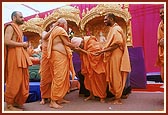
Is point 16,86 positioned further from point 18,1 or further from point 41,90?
point 18,1

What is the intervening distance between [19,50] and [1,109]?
610mm

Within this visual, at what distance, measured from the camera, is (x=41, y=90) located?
3.07 m

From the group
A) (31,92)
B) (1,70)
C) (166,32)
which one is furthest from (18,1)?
(166,32)

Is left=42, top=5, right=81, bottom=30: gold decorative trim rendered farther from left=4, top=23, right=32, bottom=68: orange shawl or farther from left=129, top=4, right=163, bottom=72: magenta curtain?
left=4, top=23, right=32, bottom=68: orange shawl

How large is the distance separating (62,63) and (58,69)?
0.08 meters

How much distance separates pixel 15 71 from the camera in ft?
8.39

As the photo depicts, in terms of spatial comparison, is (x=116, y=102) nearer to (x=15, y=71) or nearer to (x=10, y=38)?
(x=15, y=71)


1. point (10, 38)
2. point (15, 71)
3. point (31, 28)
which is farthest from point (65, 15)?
point (15, 71)

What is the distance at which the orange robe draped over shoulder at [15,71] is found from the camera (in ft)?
8.37

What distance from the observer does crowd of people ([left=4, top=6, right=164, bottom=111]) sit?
8.46 feet

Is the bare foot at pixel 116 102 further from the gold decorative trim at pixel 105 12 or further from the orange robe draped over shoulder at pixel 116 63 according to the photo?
the gold decorative trim at pixel 105 12

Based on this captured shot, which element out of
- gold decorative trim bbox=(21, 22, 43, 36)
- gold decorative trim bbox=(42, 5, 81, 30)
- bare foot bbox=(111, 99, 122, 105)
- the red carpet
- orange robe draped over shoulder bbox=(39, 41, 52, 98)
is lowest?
bare foot bbox=(111, 99, 122, 105)

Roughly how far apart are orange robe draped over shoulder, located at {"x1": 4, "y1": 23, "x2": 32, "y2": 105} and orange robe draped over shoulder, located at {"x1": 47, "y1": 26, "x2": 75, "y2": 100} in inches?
11.8

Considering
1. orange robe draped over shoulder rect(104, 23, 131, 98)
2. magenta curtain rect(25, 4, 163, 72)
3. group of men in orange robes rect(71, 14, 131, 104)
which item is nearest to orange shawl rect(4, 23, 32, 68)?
group of men in orange robes rect(71, 14, 131, 104)
